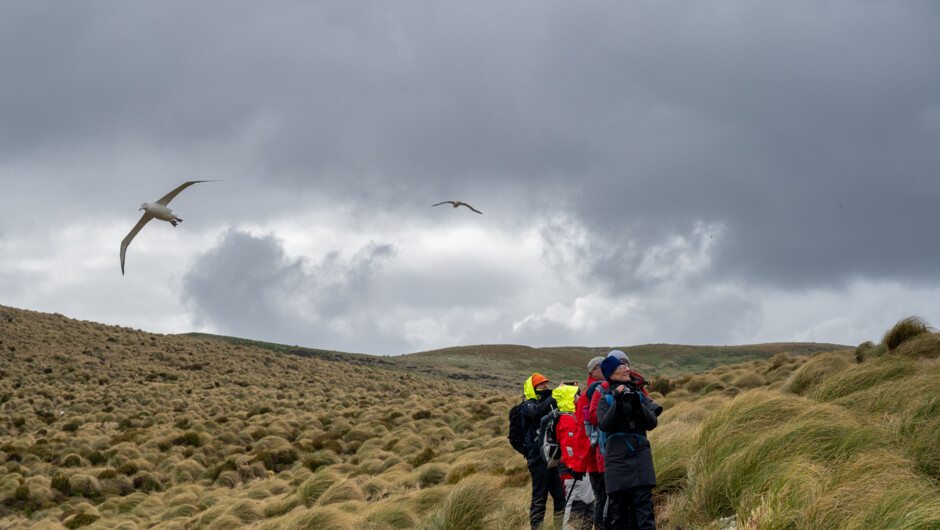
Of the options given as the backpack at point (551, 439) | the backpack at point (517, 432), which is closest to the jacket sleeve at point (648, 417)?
the backpack at point (551, 439)

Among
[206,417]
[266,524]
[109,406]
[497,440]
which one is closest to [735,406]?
[266,524]

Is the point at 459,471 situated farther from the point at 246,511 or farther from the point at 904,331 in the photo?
the point at 904,331

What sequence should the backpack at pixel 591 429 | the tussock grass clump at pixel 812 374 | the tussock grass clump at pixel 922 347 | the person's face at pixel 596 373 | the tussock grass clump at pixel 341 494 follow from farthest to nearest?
the tussock grass clump at pixel 341 494
the tussock grass clump at pixel 812 374
the tussock grass clump at pixel 922 347
the person's face at pixel 596 373
the backpack at pixel 591 429

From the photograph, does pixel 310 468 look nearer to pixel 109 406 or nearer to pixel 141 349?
pixel 109 406

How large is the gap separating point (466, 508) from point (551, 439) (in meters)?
2.16

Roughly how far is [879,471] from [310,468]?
16716 mm

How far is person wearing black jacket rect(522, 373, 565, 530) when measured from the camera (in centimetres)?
786

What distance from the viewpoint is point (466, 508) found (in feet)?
29.3

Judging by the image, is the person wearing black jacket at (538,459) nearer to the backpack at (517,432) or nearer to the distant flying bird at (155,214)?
the backpack at (517,432)

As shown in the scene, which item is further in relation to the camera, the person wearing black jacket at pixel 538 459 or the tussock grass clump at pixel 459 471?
the tussock grass clump at pixel 459 471

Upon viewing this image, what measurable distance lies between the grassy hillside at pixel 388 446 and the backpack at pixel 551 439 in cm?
77

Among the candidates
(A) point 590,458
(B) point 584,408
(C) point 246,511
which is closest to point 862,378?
(A) point 590,458

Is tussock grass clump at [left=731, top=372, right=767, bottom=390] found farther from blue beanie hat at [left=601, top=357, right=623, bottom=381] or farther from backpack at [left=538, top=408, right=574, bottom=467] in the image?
blue beanie hat at [left=601, top=357, right=623, bottom=381]

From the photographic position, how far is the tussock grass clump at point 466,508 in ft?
28.8
